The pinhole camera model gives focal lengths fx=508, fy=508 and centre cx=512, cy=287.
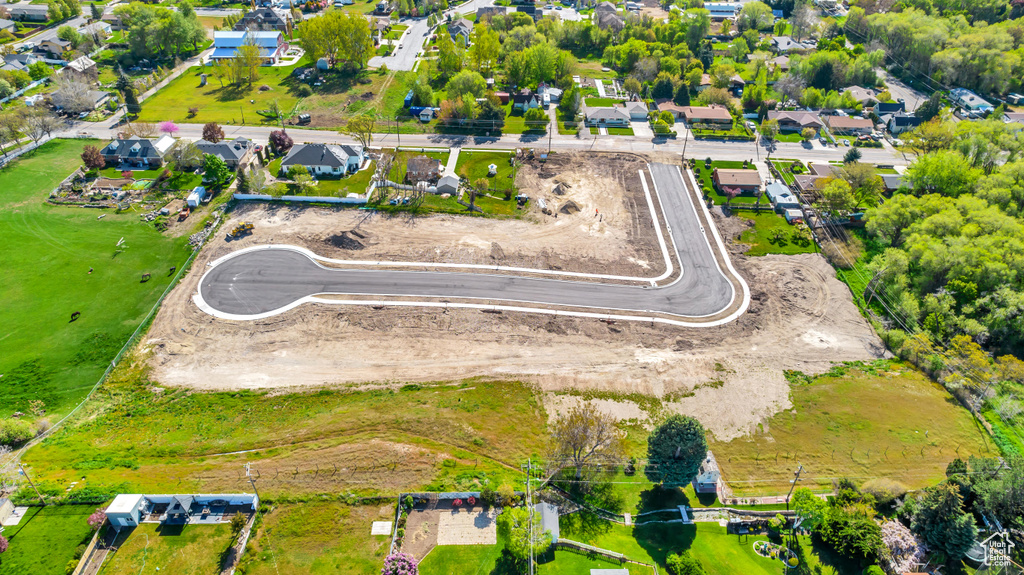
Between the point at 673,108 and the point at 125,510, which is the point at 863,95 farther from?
the point at 125,510

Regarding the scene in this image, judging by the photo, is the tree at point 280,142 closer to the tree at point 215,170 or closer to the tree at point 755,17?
the tree at point 215,170

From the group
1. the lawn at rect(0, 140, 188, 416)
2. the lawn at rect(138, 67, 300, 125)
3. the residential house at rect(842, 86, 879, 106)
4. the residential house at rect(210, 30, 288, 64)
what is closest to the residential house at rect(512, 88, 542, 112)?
the lawn at rect(138, 67, 300, 125)

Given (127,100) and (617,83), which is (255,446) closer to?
(127,100)

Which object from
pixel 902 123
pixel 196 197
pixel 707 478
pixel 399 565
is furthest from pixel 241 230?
pixel 902 123

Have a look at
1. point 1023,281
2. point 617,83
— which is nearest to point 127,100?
point 617,83

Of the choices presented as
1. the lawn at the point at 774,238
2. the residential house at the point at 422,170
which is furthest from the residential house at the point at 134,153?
the lawn at the point at 774,238

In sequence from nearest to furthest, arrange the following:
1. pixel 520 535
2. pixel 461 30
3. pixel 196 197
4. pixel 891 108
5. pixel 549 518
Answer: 1. pixel 520 535
2. pixel 549 518
3. pixel 196 197
4. pixel 891 108
5. pixel 461 30

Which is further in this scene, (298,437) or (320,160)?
(320,160)
